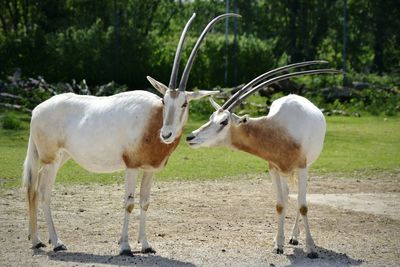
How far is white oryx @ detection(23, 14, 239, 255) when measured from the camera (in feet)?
29.1

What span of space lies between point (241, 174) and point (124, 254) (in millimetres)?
6766

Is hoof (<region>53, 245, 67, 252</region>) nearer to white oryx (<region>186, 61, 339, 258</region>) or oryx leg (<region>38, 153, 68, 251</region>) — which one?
oryx leg (<region>38, 153, 68, 251</region>)

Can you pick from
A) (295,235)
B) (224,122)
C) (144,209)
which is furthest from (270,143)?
(144,209)

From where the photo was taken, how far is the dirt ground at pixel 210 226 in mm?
8750

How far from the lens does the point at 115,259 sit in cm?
859

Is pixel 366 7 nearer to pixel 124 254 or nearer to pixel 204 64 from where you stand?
pixel 204 64

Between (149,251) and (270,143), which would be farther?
(270,143)

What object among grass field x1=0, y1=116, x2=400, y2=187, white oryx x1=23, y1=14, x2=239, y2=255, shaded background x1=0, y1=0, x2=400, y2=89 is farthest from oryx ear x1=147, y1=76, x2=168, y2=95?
shaded background x1=0, y1=0, x2=400, y2=89

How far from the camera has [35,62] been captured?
3155 centimetres

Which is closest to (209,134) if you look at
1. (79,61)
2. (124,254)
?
(124,254)

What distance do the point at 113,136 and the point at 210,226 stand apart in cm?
217

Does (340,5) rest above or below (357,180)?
above

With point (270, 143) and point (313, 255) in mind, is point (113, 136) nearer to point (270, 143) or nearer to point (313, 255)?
point (270, 143)

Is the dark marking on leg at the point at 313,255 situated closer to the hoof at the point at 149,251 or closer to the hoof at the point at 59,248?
the hoof at the point at 149,251
